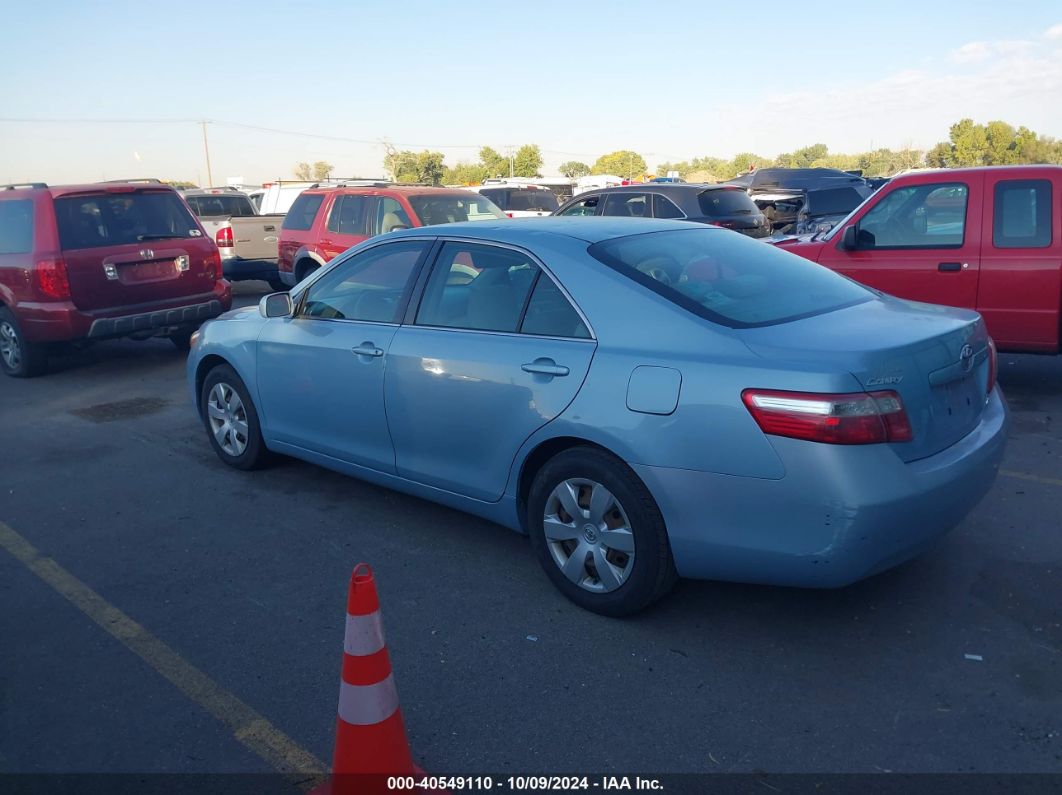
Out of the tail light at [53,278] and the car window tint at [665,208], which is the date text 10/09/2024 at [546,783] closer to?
the tail light at [53,278]

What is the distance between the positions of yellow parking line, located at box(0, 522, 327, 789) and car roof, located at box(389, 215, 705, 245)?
2.34m

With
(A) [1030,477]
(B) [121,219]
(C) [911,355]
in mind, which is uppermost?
(B) [121,219]

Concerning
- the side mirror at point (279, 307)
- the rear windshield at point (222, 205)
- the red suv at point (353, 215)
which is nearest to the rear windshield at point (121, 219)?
the red suv at point (353, 215)

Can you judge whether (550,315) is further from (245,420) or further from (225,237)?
(225,237)

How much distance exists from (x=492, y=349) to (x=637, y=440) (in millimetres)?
956

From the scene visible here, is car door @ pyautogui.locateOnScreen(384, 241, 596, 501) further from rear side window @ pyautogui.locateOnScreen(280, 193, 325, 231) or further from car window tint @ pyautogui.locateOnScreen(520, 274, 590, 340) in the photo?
rear side window @ pyautogui.locateOnScreen(280, 193, 325, 231)

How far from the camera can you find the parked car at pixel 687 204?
1281cm

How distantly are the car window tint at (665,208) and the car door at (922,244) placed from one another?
5319 mm

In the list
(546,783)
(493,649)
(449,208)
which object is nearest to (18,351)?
(449,208)

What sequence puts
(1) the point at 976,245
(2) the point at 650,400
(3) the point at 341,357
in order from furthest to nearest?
(1) the point at 976,245 < (3) the point at 341,357 < (2) the point at 650,400

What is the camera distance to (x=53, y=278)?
8609mm

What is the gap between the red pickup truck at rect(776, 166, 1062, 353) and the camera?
22.5 ft

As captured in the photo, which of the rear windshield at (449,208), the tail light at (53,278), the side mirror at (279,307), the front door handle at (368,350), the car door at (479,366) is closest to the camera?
the car door at (479,366)

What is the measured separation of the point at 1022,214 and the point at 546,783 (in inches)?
243
